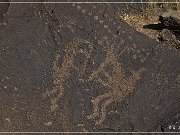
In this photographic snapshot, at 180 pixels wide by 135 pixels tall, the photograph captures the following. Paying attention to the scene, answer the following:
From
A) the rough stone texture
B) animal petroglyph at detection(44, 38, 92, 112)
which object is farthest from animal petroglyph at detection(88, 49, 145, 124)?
animal petroglyph at detection(44, 38, 92, 112)

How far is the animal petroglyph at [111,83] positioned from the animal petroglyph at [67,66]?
0.12m

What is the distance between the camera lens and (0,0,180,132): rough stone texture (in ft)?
9.51

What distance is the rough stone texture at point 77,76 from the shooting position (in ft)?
9.51

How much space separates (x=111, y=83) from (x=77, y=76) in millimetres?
219

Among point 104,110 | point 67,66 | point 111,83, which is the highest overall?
point 67,66

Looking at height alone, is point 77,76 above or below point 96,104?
above

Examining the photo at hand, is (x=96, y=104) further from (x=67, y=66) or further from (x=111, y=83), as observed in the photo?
(x=67, y=66)

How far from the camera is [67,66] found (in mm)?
2963

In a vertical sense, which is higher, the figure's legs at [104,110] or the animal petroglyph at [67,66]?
the animal petroglyph at [67,66]

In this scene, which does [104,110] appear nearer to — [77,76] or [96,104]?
[96,104]

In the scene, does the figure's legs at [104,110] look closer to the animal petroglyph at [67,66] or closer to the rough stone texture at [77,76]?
the rough stone texture at [77,76]

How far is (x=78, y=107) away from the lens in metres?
2.92

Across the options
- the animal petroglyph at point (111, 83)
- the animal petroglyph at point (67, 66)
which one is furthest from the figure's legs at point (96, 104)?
the animal petroglyph at point (67, 66)

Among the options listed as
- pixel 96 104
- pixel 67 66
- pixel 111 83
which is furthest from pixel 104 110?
pixel 67 66
